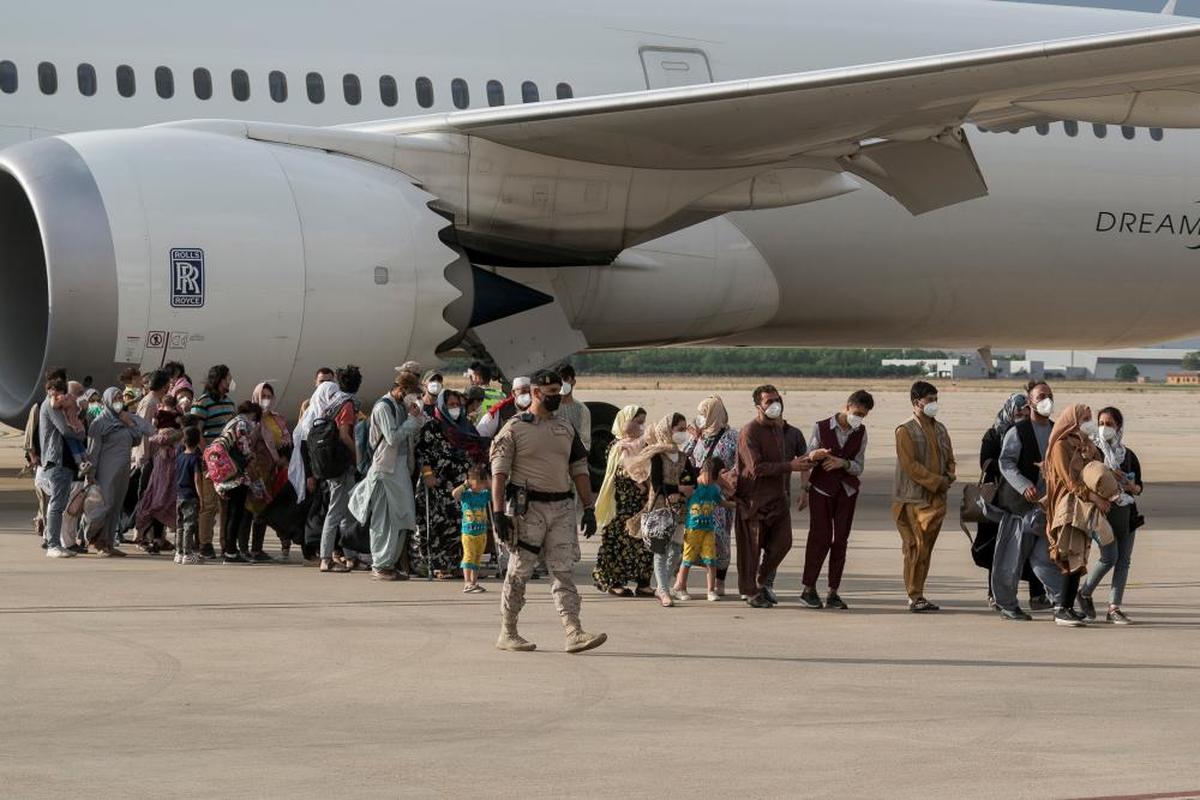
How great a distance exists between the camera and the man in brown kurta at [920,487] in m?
11.7

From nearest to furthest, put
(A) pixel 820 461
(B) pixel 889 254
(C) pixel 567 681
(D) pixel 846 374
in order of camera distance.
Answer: (C) pixel 567 681 → (A) pixel 820 461 → (B) pixel 889 254 → (D) pixel 846 374

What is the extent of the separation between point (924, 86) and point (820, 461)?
383 cm

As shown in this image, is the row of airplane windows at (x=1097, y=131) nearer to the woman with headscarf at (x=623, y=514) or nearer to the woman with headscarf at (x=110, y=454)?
the woman with headscarf at (x=623, y=514)

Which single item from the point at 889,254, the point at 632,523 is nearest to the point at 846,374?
the point at 889,254

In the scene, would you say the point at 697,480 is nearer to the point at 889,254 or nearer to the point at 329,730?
the point at 329,730

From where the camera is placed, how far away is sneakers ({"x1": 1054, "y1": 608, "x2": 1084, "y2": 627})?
1130cm

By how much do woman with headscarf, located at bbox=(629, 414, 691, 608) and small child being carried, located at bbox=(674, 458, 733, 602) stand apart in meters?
0.07

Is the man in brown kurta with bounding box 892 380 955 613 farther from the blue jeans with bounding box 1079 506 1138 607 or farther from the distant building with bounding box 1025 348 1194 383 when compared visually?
the distant building with bounding box 1025 348 1194 383

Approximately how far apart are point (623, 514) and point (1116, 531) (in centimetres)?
316

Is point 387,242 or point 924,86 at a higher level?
point 924,86

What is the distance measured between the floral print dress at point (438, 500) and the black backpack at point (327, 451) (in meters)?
0.52

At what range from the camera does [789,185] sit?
1680 cm

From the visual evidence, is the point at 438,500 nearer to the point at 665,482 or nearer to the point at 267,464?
the point at 267,464

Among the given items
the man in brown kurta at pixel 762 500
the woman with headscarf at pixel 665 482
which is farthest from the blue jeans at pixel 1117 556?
the woman with headscarf at pixel 665 482
